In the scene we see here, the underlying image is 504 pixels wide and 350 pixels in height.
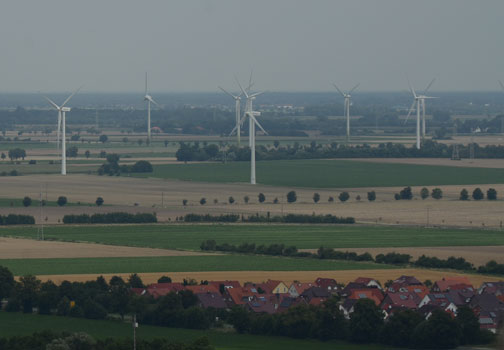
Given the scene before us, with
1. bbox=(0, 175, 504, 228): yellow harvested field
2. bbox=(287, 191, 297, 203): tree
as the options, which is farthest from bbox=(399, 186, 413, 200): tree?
bbox=(287, 191, 297, 203): tree

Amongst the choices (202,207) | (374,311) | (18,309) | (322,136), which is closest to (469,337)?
(374,311)

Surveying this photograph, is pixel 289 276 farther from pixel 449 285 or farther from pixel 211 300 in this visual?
pixel 211 300

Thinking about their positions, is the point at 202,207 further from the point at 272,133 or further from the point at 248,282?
the point at 272,133

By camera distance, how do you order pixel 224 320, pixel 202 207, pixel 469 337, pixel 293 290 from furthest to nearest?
pixel 202 207, pixel 293 290, pixel 224 320, pixel 469 337

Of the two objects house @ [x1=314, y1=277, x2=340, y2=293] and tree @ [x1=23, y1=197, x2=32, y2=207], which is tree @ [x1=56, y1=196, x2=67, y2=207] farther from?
house @ [x1=314, y1=277, x2=340, y2=293]

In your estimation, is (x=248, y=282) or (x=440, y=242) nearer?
(x=248, y=282)

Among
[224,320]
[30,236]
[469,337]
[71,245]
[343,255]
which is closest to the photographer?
[469,337]

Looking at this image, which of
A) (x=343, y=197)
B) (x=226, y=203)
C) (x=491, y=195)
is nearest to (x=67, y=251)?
(x=226, y=203)
